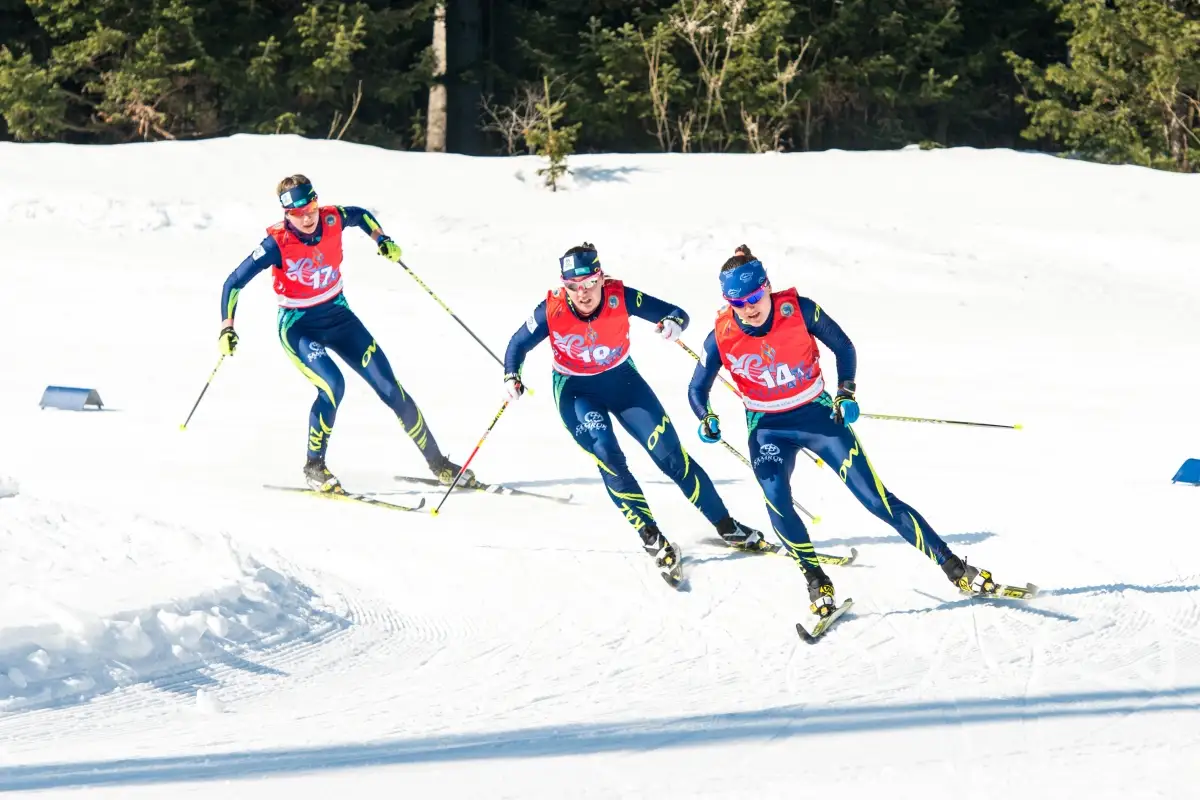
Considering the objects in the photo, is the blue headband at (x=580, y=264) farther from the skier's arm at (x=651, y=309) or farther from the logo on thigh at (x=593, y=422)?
the logo on thigh at (x=593, y=422)

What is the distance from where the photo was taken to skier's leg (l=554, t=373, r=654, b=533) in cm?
789

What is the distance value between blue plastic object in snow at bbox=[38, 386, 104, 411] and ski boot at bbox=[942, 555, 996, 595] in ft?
23.3

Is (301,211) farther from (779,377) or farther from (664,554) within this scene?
(779,377)

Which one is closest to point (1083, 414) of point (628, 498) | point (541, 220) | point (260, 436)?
point (628, 498)

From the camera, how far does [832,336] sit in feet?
23.3

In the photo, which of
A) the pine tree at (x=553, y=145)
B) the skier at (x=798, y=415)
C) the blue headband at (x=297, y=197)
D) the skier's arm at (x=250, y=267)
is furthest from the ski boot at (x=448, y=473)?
the pine tree at (x=553, y=145)

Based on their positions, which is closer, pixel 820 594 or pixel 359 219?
pixel 820 594

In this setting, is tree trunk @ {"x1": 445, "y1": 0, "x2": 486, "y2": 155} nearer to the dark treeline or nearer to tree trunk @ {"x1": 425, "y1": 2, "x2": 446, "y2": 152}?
the dark treeline

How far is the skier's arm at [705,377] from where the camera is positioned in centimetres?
716

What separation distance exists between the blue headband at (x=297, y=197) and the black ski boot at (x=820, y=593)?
4.07 m

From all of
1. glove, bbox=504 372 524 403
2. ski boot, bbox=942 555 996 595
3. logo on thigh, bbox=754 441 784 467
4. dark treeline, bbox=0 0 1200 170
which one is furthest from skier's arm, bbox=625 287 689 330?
dark treeline, bbox=0 0 1200 170

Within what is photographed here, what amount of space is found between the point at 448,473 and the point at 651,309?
2.34 meters

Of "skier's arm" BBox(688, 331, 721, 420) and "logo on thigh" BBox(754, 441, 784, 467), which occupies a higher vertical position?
"skier's arm" BBox(688, 331, 721, 420)

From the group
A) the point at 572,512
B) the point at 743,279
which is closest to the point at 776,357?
the point at 743,279
